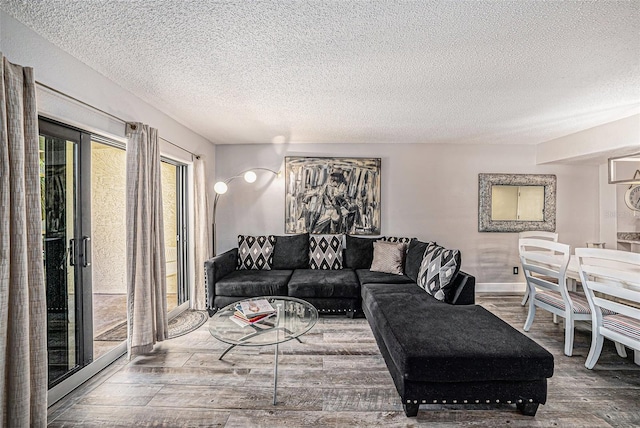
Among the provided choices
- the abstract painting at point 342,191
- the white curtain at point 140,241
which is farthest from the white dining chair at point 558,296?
the white curtain at point 140,241

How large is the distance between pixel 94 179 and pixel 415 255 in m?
4.26

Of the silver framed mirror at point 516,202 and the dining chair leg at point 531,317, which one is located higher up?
the silver framed mirror at point 516,202

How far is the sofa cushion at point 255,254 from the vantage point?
419 cm

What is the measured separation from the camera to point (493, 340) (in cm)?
198

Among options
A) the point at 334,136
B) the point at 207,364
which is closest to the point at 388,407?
the point at 207,364

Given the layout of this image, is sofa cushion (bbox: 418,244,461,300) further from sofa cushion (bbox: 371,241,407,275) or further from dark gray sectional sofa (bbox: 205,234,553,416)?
sofa cushion (bbox: 371,241,407,275)

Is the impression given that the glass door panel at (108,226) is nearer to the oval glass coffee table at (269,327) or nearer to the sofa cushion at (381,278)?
the oval glass coffee table at (269,327)

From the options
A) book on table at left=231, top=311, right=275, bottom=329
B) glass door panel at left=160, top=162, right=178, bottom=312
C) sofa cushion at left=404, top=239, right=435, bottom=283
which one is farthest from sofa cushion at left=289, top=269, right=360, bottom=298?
glass door panel at left=160, top=162, right=178, bottom=312

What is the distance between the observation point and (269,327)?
232cm

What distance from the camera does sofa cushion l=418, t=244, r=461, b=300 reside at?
9.55ft

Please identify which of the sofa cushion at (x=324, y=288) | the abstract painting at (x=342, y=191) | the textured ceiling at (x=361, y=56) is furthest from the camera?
the abstract painting at (x=342, y=191)

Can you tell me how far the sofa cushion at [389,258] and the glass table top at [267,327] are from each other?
1.54 m

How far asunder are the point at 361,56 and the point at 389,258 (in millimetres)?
2625

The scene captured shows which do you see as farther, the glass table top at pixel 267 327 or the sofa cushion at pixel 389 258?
the sofa cushion at pixel 389 258
